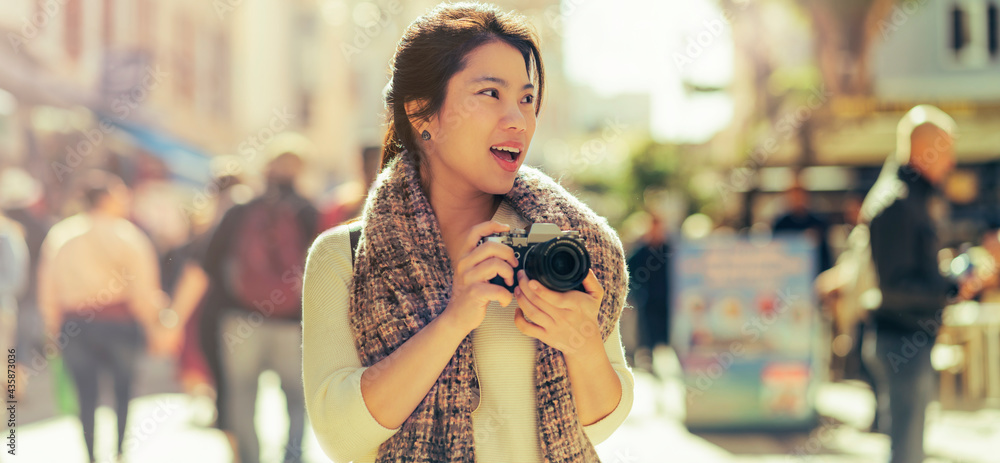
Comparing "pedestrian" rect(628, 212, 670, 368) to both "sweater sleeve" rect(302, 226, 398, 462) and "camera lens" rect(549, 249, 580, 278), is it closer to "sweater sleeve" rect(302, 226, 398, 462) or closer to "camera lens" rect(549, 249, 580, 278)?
"sweater sleeve" rect(302, 226, 398, 462)

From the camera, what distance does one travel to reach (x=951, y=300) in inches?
174

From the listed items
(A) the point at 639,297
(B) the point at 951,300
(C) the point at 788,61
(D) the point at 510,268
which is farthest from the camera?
(C) the point at 788,61

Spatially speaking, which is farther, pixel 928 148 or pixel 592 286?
pixel 928 148

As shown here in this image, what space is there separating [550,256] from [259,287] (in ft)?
12.7

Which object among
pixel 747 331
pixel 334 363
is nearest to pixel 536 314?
pixel 334 363

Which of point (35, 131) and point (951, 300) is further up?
point (35, 131)

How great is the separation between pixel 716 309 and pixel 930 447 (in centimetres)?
185

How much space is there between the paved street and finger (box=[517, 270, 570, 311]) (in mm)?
4529

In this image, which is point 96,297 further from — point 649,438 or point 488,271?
point 488,271

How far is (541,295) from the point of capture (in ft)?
5.09

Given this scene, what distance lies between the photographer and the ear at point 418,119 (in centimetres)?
179

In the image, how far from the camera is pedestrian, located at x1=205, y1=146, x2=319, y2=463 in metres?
5.16

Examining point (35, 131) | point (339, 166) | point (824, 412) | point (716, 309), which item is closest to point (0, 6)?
point (35, 131)

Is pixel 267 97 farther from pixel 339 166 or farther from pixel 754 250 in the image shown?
pixel 754 250
